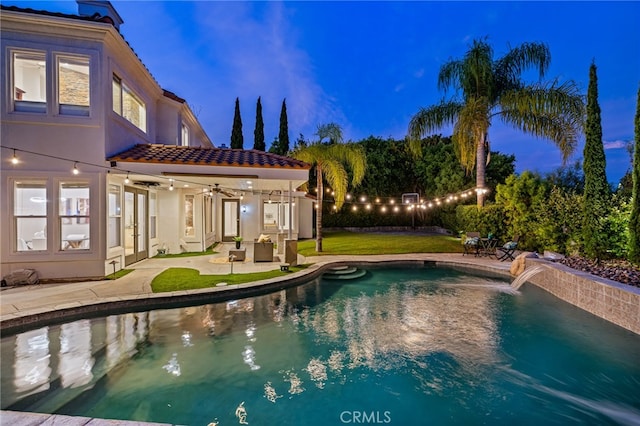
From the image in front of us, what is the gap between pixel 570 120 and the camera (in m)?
13.0

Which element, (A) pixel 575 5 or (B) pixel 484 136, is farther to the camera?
(A) pixel 575 5

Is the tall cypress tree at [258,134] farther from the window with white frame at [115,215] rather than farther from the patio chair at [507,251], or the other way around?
the patio chair at [507,251]

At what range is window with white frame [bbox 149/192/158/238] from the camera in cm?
1216

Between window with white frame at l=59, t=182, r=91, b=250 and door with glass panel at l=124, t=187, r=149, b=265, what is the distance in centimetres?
177

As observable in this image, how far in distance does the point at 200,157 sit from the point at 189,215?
5.12 metres

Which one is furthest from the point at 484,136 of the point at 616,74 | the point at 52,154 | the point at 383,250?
the point at 616,74

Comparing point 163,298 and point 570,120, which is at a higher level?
point 570,120

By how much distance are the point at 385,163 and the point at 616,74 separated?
231ft

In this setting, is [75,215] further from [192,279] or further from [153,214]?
[153,214]

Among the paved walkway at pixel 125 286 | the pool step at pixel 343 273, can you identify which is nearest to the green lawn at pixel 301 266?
the paved walkway at pixel 125 286

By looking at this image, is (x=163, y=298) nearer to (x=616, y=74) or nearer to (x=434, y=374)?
(x=434, y=374)

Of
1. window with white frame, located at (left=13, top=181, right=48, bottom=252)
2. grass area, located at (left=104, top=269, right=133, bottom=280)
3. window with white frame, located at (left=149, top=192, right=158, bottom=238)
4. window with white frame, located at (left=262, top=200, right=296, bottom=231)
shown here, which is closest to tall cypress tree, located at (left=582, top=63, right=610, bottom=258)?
window with white frame, located at (left=262, top=200, right=296, bottom=231)

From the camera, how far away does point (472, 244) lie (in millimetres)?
13391

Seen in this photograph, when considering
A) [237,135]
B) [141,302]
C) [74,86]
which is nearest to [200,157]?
[74,86]
